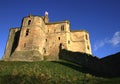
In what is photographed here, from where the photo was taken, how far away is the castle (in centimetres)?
4422

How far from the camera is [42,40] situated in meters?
48.9

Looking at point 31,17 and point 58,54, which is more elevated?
point 31,17

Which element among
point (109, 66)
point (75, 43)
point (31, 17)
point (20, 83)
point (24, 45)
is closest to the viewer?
point (20, 83)

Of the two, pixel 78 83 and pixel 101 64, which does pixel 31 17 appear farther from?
pixel 78 83

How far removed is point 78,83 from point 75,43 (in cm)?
3167

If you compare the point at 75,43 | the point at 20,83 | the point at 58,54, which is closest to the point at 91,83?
the point at 20,83

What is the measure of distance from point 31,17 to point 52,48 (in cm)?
1098

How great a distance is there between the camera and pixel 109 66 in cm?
4253

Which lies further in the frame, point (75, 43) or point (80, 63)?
point (75, 43)

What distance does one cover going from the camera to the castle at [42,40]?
1741 inches

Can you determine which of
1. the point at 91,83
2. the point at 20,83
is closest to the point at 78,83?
the point at 91,83

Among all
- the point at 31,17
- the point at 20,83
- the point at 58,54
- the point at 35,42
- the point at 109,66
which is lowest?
the point at 20,83

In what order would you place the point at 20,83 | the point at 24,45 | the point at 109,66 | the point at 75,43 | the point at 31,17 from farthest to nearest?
the point at 75,43, the point at 31,17, the point at 24,45, the point at 109,66, the point at 20,83

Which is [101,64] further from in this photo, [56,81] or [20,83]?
[20,83]
